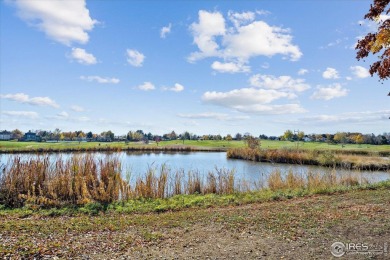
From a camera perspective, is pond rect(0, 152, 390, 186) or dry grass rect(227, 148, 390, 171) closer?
pond rect(0, 152, 390, 186)

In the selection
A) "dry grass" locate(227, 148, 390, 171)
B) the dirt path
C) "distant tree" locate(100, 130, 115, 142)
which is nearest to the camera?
the dirt path

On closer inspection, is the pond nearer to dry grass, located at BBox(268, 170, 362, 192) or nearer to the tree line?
dry grass, located at BBox(268, 170, 362, 192)

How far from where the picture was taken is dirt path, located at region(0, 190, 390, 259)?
17.7 ft

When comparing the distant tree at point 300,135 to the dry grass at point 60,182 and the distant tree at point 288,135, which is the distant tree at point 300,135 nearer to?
the distant tree at point 288,135

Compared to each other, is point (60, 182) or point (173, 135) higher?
point (173, 135)

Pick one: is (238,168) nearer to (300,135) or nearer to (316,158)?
(316,158)

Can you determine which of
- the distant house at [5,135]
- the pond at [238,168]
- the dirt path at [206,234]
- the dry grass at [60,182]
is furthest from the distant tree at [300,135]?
the dirt path at [206,234]

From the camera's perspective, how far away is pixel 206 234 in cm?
655

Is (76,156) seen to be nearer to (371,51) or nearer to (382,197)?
(371,51)

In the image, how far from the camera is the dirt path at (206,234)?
17.7 ft

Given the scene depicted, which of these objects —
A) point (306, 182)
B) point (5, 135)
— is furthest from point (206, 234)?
point (5, 135)

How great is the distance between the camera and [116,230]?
7035 millimetres

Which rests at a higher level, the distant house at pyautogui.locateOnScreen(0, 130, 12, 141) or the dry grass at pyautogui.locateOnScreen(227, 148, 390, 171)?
the distant house at pyautogui.locateOnScreen(0, 130, 12, 141)

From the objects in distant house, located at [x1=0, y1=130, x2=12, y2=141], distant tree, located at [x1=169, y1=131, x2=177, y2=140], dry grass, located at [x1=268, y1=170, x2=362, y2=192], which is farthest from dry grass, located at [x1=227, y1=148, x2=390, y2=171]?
distant house, located at [x1=0, y1=130, x2=12, y2=141]
